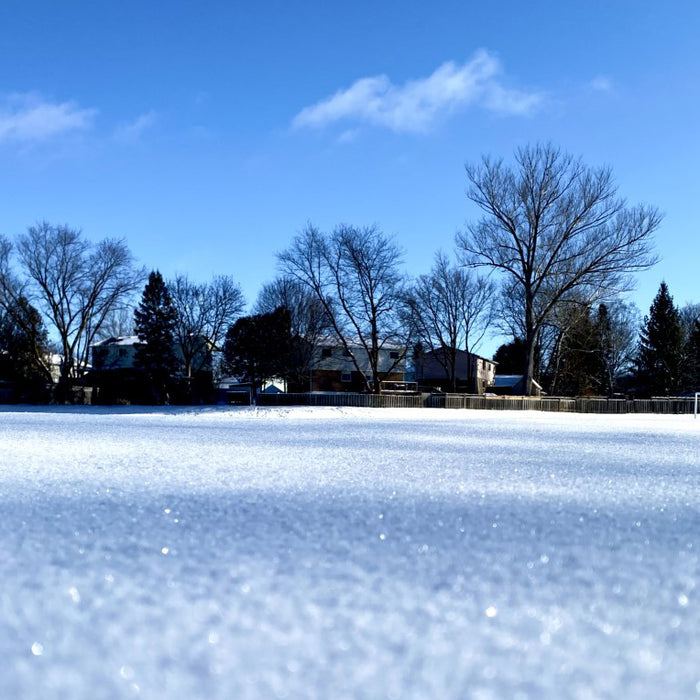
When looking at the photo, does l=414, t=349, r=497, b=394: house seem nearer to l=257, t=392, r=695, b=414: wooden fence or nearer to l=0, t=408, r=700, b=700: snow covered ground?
l=257, t=392, r=695, b=414: wooden fence

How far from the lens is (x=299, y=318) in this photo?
45.7 metres

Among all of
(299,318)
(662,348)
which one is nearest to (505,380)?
(662,348)

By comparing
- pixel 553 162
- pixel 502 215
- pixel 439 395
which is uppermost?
pixel 553 162

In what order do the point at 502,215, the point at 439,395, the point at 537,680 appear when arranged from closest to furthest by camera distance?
the point at 537,680, the point at 439,395, the point at 502,215

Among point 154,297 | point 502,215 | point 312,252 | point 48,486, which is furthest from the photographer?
point 154,297

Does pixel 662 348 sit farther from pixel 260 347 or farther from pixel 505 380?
pixel 260 347

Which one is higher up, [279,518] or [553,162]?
[553,162]

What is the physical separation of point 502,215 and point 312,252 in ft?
29.6

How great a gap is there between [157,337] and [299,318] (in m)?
10.5

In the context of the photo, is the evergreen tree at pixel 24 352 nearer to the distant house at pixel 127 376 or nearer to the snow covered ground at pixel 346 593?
the distant house at pixel 127 376

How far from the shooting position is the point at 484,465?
4.79 metres

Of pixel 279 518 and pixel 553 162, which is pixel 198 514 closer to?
pixel 279 518

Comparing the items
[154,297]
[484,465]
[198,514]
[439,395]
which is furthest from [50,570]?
[154,297]

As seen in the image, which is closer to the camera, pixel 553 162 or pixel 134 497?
pixel 134 497
